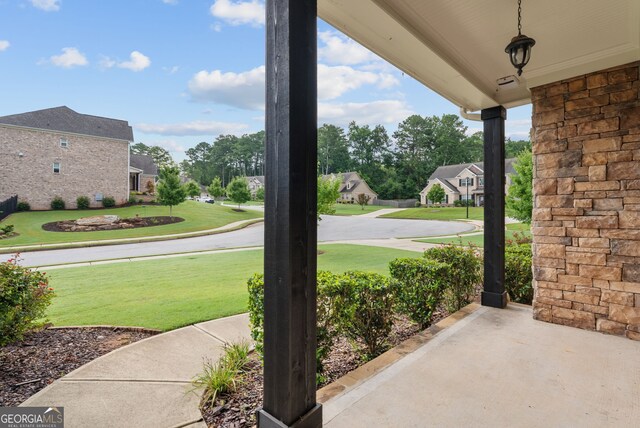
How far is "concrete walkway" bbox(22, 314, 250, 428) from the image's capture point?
162cm

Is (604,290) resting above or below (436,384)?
above

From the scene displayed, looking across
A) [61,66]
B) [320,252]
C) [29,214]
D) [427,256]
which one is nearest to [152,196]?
[29,214]

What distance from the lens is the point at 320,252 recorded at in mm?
8797

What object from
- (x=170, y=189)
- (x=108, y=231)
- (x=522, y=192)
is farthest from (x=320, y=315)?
(x=170, y=189)

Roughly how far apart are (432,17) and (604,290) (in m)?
2.83

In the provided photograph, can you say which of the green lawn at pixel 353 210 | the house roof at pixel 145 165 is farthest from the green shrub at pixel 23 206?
the green lawn at pixel 353 210

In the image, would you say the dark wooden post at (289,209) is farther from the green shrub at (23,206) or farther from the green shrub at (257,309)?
the green shrub at (23,206)

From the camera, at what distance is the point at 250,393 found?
1.93m

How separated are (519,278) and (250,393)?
3564 millimetres

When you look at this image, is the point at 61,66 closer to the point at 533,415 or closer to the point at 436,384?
the point at 436,384

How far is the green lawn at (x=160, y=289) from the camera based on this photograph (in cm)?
350

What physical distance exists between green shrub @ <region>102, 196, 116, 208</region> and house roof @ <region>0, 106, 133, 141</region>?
209 centimetres

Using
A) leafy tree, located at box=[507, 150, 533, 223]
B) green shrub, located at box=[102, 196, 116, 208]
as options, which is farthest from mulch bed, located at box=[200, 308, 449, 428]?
green shrub, located at box=[102, 196, 116, 208]
